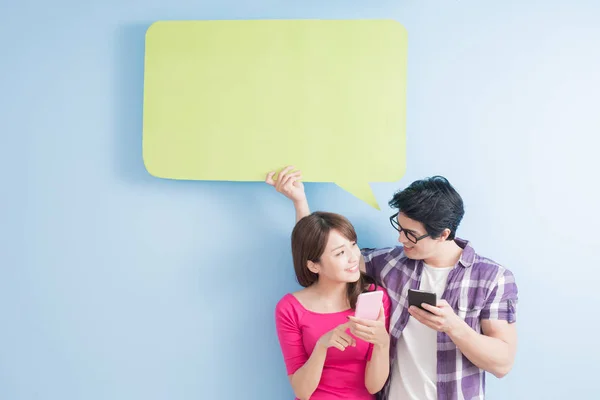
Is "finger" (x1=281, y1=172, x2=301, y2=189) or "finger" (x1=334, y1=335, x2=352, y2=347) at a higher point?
"finger" (x1=281, y1=172, x2=301, y2=189)

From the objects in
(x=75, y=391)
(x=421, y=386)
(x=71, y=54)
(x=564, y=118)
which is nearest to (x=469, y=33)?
(x=564, y=118)

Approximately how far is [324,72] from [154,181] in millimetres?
687

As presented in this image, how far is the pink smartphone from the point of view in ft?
4.76

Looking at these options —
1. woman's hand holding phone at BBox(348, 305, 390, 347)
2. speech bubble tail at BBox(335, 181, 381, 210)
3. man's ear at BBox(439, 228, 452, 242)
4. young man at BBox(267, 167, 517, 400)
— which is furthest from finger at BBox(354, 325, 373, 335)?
speech bubble tail at BBox(335, 181, 381, 210)

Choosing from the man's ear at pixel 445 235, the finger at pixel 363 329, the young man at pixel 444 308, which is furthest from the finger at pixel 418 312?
the man's ear at pixel 445 235

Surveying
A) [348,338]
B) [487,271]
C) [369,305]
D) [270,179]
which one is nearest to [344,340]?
[348,338]

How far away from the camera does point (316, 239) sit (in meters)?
1.65

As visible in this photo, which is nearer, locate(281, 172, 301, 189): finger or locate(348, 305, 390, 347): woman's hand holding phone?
locate(348, 305, 390, 347): woman's hand holding phone

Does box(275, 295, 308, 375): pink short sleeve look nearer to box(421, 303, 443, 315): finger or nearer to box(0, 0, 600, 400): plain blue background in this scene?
box(0, 0, 600, 400): plain blue background

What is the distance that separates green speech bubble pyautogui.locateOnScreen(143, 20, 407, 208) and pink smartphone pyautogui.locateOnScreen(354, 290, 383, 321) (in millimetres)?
409

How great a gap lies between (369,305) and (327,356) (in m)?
0.28

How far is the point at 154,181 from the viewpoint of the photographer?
6.37 feet

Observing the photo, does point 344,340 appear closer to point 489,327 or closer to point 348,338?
point 348,338

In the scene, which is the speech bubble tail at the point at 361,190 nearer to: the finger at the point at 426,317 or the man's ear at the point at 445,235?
the man's ear at the point at 445,235
